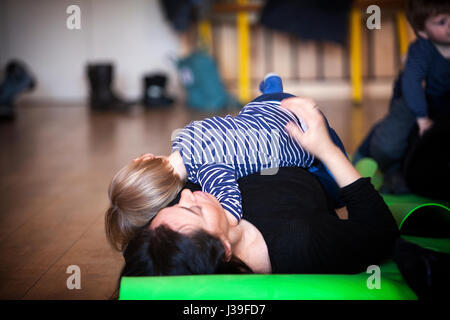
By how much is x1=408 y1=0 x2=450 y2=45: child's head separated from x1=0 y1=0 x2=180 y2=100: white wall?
2834mm

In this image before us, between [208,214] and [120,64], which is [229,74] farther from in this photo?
[208,214]

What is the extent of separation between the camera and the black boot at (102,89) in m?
3.94

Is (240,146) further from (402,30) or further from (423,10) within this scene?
(402,30)

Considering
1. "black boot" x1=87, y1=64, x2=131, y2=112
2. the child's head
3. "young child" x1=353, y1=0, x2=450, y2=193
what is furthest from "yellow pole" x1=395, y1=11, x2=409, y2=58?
the child's head

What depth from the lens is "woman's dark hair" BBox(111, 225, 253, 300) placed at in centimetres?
91

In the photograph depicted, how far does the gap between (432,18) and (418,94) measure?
0.79 ft

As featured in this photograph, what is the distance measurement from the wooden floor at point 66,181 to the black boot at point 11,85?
0.12 metres

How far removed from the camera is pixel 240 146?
1.19 meters

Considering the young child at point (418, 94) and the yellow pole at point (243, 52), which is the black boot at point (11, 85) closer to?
the yellow pole at point (243, 52)

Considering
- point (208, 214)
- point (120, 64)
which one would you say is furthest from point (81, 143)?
point (208, 214)

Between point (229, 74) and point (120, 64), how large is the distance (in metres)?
0.87

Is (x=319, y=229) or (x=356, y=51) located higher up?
(x=356, y=51)

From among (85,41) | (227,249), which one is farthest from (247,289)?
(85,41)

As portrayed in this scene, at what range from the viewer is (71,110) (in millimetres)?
4004
